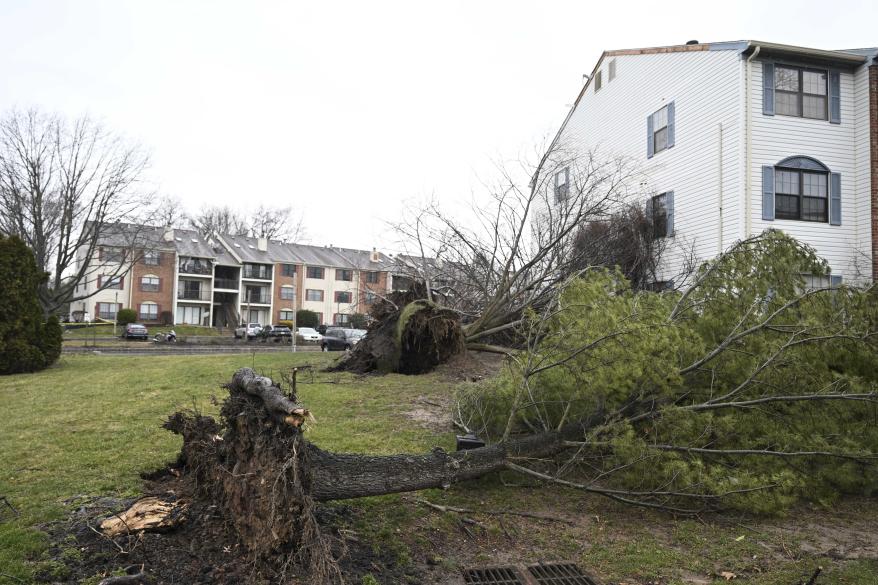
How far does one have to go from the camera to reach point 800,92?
13414mm

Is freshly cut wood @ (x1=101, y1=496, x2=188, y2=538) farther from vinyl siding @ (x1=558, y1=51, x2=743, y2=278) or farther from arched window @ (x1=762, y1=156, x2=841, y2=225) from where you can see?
arched window @ (x1=762, y1=156, x2=841, y2=225)

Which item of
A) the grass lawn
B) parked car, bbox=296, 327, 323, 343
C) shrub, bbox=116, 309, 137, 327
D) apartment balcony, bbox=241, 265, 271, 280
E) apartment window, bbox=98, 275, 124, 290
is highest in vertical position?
apartment balcony, bbox=241, 265, 271, 280

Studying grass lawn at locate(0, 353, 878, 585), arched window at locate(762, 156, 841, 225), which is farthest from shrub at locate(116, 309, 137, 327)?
arched window at locate(762, 156, 841, 225)

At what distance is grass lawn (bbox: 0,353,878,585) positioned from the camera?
3.72 m

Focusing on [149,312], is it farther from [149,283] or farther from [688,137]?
[688,137]

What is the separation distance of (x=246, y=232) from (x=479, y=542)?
174ft

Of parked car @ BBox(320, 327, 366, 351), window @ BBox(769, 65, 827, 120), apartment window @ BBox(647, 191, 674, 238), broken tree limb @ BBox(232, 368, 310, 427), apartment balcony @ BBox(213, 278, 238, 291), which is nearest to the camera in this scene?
broken tree limb @ BBox(232, 368, 310, 427)

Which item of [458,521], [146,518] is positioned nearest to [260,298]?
[458,521]

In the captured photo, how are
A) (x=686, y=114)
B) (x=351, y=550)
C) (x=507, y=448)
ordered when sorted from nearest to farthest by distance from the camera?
(x=351, y=550) < (x=507, y=448) < (x=686, y=114)

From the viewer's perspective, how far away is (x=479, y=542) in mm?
4105

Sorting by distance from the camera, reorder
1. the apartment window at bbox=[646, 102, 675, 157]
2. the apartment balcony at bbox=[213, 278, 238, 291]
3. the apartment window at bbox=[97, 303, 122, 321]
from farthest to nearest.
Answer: the apartment balcony at bbox=[213, 278, 238, 291]
the apartment window at bbox=[97, 303, 122, 321]
the apartment window at bbox=[646, 102, 675, 157]

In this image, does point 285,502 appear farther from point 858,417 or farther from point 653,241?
point 653,241

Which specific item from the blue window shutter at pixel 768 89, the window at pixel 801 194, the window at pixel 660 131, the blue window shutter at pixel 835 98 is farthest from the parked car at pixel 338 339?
the blue window shutter at pixel 835 98

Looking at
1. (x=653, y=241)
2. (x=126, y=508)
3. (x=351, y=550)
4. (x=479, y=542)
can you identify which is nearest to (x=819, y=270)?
(x=479, y=542)
